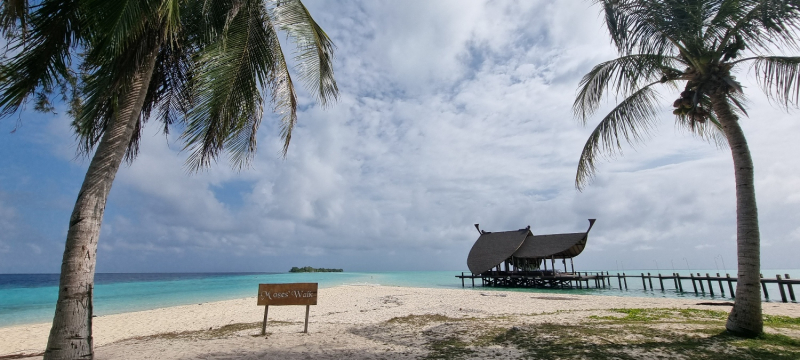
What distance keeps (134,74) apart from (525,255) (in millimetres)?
28255

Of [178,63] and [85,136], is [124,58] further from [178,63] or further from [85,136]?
[85,136]

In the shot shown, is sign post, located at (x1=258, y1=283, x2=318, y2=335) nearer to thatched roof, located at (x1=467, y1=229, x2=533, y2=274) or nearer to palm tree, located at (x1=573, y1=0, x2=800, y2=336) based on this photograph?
palm tree, located at (x1=573, y1=0, x2=800, y2=336)

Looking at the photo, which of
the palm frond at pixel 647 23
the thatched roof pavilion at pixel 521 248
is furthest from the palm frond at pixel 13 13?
the thatched roof pavilion at pixel 521 248

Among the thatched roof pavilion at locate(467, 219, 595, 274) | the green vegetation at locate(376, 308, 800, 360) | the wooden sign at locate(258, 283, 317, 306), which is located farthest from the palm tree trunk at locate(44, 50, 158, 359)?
the thatched roof pavilion at locate(467, 219, 595, 274)

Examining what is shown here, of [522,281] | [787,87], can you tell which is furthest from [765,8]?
[522,281]

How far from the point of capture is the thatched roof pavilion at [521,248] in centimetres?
2756

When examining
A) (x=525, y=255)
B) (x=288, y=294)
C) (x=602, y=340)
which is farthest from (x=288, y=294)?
(x=525, y=255)

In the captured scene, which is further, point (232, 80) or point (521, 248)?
point (521, 248)

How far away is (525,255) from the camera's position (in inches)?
1130

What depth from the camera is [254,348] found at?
5770mm

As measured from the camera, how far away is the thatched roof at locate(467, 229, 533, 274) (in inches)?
1138

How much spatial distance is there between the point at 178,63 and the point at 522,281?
29.1 metres

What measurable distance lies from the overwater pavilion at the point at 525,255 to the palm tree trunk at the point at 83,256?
27.3m

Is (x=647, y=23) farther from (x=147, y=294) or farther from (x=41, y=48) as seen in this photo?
(x=147, y=294)
